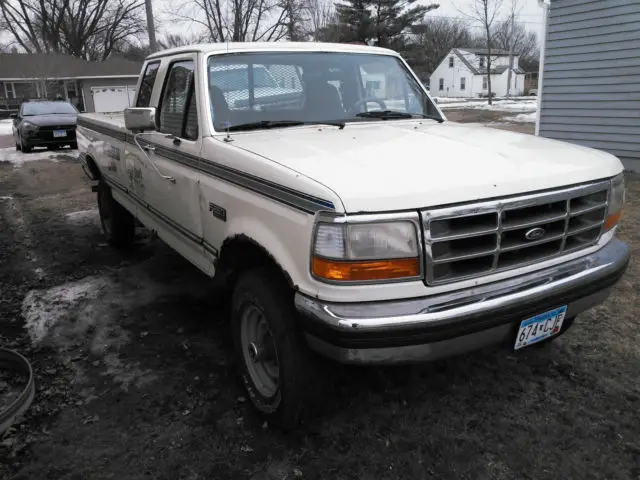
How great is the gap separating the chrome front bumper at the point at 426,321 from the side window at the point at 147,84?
2.97 meters

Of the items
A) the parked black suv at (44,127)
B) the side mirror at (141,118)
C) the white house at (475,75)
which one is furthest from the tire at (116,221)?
the white house at (475,75)

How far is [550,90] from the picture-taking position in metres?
10.8

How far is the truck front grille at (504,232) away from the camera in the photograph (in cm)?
232

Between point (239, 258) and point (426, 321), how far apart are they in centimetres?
122

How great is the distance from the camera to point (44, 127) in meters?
15.7

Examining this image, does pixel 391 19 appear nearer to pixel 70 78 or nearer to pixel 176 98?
pixel 70 78

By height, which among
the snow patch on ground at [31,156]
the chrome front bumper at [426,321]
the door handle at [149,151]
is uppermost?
the door handle at [149,151]

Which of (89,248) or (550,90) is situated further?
(550,90)

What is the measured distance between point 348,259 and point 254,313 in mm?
922

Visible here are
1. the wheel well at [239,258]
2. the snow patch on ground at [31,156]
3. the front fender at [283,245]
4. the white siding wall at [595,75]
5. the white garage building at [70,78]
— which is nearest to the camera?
the front fender at [283,245]

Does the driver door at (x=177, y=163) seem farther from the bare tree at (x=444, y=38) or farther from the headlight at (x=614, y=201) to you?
the bare tree at (x=444, y=38)

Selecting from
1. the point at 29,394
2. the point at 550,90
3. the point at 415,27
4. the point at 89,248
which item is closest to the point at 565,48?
the point at 550,90

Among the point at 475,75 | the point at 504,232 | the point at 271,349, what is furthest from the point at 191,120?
the point at 475,75

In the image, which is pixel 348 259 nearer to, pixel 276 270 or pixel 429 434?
pixel 276 270
